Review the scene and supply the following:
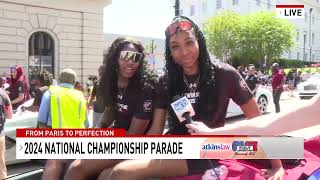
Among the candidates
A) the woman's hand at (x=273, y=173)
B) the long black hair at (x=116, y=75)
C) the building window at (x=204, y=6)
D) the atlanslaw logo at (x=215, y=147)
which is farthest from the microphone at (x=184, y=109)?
the building window at (x=204, y=6)

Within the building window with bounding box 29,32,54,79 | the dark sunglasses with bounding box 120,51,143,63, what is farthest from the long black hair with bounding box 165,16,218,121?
the building window with bounding box 29,32,54,79

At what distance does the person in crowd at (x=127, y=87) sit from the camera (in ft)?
10.9

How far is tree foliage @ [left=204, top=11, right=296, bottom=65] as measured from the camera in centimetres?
4959

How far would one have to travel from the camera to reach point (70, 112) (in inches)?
223

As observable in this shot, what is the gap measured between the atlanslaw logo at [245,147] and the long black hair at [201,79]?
0.69 metres

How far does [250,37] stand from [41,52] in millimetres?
30772

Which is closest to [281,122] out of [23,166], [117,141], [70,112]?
[117,141]

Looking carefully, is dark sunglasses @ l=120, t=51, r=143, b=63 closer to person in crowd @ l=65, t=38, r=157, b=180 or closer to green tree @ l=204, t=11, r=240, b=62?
person in crowd @ l=65, t=38, r=157, b=180

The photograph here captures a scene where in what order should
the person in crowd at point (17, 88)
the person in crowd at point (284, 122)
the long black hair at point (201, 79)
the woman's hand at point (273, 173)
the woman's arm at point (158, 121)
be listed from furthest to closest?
the person in crowd at point (17, 88)
the woman's arm at point (158, 121)
the long black hair at point (201, 79)
the woman's hand at point (273, 173)
the person in crowd at point (284, 122)

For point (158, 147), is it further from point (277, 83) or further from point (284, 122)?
point (277, 83)

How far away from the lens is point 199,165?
2.64 m

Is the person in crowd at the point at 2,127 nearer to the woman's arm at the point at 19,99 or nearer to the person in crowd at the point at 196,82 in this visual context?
the person in crowd at the point at 196,82

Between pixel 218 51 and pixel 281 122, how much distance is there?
49752 mm

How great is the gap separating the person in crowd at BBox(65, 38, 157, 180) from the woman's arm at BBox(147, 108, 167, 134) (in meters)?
0.06
